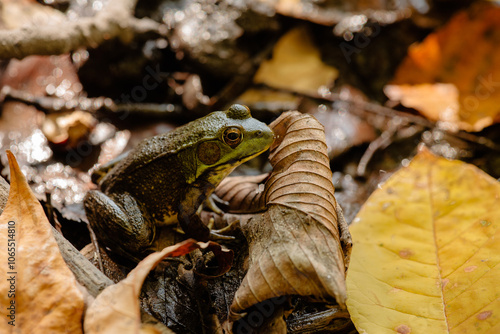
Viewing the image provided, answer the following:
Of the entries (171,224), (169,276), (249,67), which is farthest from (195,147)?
(249,67)

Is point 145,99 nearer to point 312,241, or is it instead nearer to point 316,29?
point 316,29

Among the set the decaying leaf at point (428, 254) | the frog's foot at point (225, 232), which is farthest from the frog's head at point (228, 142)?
the decaying leaf at point (428, 254)

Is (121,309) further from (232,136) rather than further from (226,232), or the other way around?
(232,136)

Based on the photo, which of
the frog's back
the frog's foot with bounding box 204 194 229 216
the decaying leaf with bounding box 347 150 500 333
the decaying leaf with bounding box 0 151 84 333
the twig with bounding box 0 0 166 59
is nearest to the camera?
the decaying leaf with bounding box 0 151 84 333

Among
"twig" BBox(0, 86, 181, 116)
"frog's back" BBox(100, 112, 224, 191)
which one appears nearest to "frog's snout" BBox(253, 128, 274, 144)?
"frog's back" BBox(100, 112, 224, 191)

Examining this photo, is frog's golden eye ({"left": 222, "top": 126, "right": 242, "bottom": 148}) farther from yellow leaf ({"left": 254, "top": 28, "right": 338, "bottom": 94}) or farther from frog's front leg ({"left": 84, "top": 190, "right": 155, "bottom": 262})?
yellow leaf ({"left": 254, "top": 28, "right": 338, "bottom": 94})

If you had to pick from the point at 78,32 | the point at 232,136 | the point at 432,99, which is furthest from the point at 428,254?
the point at 78,32
